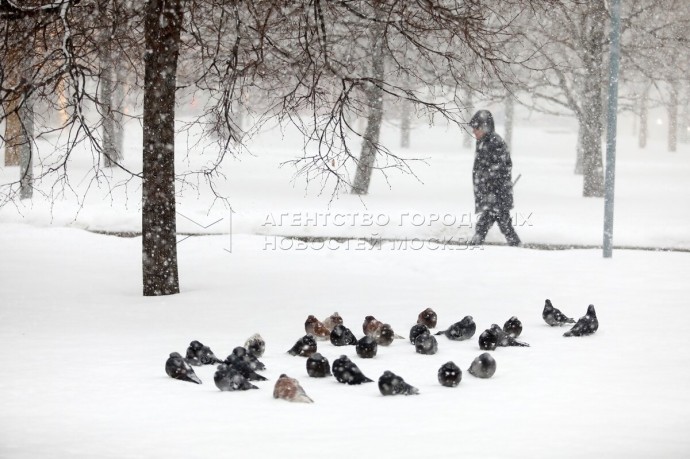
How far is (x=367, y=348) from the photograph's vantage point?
6082mm

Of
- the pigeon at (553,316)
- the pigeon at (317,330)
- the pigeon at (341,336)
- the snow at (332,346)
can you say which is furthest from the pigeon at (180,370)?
the pigeon at (553,316)

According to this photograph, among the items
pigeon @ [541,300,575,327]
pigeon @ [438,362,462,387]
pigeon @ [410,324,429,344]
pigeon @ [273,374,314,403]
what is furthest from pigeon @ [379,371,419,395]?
pigeon @ [541,300,575,327]

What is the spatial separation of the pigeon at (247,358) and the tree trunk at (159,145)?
3565mm

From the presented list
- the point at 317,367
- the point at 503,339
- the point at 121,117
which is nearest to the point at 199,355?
the point at 317,367

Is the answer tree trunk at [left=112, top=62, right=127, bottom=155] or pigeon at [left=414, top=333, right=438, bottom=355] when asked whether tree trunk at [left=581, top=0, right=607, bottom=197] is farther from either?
pigeon at [left=414, top=333, right=438, bottom=355]

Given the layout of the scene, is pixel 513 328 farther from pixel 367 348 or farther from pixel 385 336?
pixel 367 348

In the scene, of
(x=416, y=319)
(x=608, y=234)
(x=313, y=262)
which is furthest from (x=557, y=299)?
(x=313, y=262)

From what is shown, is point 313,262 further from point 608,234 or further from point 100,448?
point 100,448

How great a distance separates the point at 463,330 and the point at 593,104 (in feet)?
51.0

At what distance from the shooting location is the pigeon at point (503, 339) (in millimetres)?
6383

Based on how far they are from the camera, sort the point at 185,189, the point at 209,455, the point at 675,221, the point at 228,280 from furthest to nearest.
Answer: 1. the point at 185,189
2. the point at 675,221
3. the point at 228,280
4. the point at 209,455

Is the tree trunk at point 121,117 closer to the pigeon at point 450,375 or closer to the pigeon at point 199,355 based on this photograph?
the pigeon at point 199,355

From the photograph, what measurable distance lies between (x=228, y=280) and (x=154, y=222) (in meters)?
1.62

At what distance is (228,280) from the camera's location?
1020cm
